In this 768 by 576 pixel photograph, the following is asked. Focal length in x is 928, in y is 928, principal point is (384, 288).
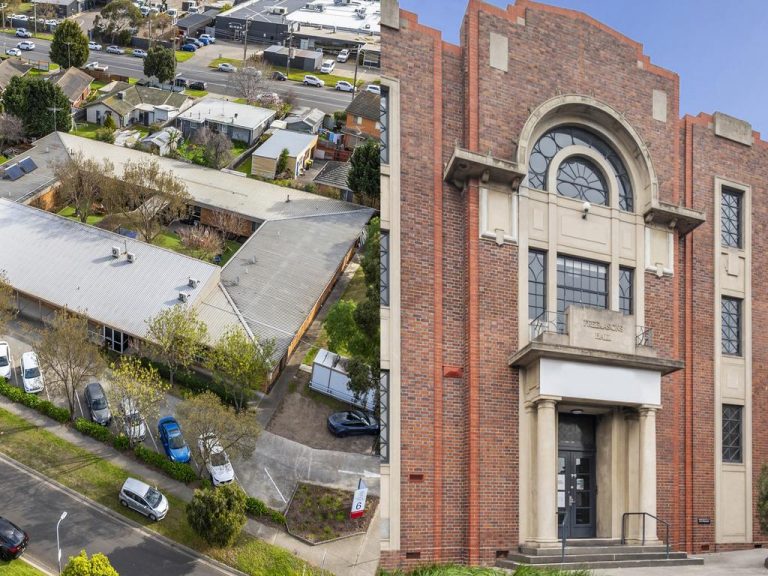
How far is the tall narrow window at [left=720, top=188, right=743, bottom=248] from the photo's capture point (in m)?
30.5

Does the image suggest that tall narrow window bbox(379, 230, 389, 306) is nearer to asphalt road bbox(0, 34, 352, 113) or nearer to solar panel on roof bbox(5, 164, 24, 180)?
solar panel on roof bbox(5, 164, 24, 180)

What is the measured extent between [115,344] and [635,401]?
3089cm

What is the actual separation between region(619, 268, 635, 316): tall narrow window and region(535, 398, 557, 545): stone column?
4.97 metres

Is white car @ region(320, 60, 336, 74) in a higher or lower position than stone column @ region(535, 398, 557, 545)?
higher

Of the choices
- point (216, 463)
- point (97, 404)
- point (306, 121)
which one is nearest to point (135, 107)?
point (306, 121)

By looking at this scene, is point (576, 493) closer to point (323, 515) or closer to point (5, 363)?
point (323, 515)

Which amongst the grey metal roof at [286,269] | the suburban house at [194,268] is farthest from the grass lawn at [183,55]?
the grey metal roof at [286,269]

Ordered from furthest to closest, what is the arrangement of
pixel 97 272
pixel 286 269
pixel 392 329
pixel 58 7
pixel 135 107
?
pixel 58 7 → pixel 135 107 → pixel 286 269 → pixel 97 272 → pixel 392 329

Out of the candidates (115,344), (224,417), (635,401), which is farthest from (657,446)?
(115,344)

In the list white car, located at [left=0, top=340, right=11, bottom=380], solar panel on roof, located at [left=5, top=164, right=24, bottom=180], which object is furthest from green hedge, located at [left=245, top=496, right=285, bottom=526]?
solar panel on roof, located at [left=5, top=164, right=24, bottom=180]

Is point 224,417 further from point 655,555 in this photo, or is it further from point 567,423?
point 655,555

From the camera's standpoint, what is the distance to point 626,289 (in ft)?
91.6

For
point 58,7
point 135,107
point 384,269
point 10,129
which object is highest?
point 58,7

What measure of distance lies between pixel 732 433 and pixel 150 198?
41.2 meters
